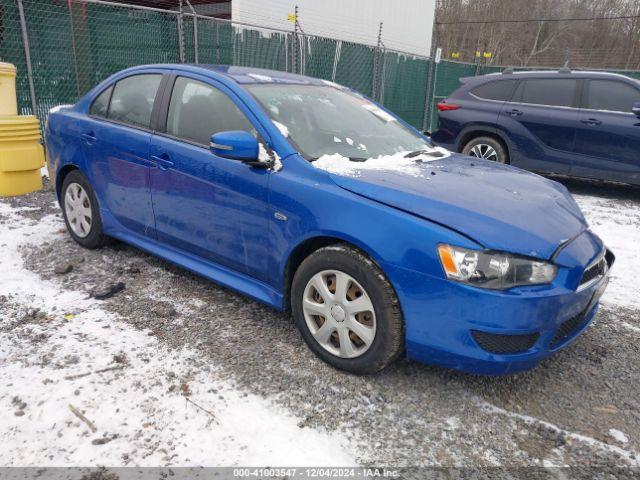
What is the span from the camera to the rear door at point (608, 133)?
6.69m

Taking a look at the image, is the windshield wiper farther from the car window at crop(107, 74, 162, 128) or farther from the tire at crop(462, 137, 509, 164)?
the tire at crop(462, 137, 509, 164)

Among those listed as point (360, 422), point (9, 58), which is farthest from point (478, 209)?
point (9, 58)

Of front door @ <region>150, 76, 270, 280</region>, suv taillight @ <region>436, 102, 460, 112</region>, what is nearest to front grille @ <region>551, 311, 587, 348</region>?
front door @ <region>150, 76, 270, 280</region>

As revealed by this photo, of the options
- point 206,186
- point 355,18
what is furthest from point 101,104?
point 355,18

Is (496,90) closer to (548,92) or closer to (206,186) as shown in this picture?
(548,92)

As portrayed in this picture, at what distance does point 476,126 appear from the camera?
7727 mm

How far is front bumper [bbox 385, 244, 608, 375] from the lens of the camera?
2.29 meters

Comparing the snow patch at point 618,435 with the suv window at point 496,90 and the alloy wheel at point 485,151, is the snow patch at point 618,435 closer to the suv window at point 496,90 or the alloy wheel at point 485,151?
the alloy wheel at point 485,151

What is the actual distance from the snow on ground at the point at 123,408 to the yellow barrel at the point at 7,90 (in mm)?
4003

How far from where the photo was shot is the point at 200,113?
3.40 meters

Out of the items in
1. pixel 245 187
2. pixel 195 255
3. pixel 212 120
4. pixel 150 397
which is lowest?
pixel 150 397

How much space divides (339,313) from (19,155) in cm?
512

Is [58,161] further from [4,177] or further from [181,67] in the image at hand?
[4,177]

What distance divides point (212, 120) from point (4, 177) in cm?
405
